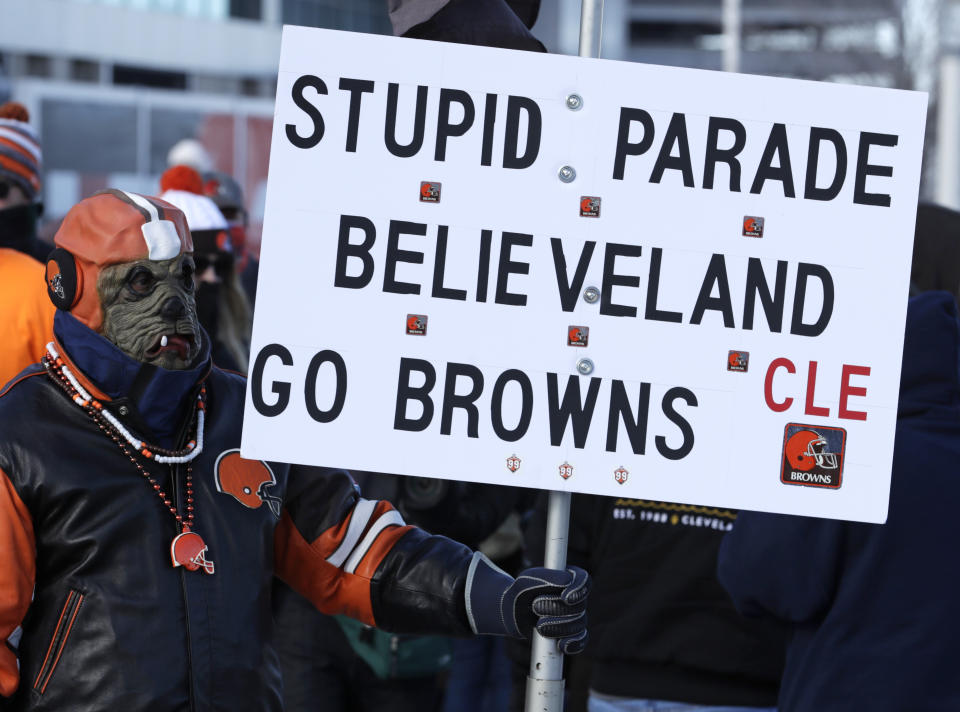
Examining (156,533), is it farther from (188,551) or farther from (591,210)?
(591,210)

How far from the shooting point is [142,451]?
8.05 feet

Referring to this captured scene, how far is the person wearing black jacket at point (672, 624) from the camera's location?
3420 mm

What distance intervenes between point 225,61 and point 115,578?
103 feet

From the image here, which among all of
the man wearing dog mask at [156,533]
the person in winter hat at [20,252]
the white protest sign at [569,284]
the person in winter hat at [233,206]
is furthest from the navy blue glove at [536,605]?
the person in winter hat at [233,206]

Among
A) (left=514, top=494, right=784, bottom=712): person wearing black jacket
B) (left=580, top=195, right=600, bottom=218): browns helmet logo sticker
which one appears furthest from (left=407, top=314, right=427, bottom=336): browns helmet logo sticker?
(left=514, top=494, right=784, bottom=712): person wearing black jacket

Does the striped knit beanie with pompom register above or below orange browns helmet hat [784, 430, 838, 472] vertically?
above

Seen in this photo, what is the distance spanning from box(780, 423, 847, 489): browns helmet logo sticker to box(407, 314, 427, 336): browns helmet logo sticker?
2.30 ft

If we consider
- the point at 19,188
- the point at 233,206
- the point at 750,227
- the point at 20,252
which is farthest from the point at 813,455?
the point at 233,206

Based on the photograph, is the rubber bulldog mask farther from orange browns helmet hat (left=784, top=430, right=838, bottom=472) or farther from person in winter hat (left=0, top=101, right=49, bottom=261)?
person in winter hat (left=0, top=101, right=49, bottom=261)

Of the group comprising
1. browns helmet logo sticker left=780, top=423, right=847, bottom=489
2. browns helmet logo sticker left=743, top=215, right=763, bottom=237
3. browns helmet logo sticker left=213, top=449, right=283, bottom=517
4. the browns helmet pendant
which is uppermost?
browns helmet logo sticker left=743, top=215, right=763, bottom=237

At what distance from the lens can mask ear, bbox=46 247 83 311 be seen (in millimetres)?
2529

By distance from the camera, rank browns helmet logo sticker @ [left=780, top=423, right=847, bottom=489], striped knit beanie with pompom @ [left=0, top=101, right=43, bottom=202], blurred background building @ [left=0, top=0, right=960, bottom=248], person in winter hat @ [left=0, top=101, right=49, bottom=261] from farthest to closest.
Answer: blurred background building @ [left=0, top=0, right=960, bottom=248] < striped knit beanie with pompom @ [left=0, top=101, right=43, bottom=202] < person in winter hat @ [left=0, top=101, right=49, bottom=261] < browns helmet logo sticker @ [left=780, top=423, right=847, bottom=489]

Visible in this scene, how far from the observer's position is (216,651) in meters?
2.47

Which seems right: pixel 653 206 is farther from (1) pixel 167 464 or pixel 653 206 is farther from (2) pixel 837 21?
(2) pixel 837 21
